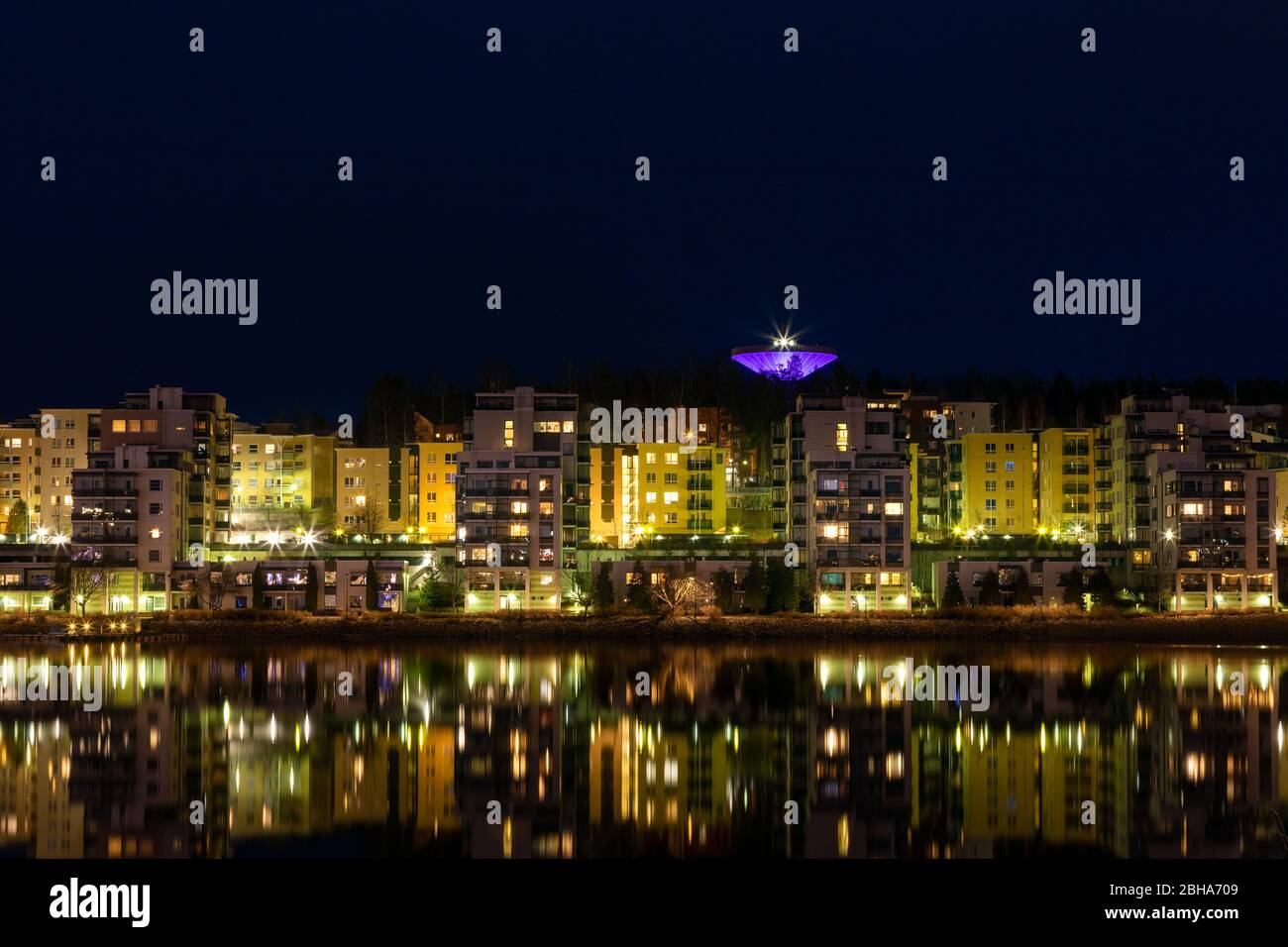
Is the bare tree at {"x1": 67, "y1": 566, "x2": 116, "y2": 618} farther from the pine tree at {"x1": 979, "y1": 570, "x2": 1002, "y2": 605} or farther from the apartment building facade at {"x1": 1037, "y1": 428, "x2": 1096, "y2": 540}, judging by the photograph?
the apartment building facade at {"x1": 1037, "y1": 428, "x2": 1096, "y2": 540}

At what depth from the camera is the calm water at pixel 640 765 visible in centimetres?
2203

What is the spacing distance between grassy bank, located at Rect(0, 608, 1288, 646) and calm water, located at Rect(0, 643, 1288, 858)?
17348 millimetres

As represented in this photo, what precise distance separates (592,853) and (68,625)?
53.3 metres

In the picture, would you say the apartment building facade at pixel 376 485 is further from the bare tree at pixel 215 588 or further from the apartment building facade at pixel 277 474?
the bare tree at pixel 215 588

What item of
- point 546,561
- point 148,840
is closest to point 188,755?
point 148,840

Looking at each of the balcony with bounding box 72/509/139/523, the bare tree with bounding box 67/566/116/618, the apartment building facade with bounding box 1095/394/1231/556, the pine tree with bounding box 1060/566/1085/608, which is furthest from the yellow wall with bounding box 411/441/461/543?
the apartment building facade with bounding box 1095/394/1231/556

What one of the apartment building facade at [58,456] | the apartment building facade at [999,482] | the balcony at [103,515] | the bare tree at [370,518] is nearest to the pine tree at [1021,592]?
the apartment building facade at [999,482]

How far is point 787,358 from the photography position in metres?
98.1

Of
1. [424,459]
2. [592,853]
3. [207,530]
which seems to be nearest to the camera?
[592,853]

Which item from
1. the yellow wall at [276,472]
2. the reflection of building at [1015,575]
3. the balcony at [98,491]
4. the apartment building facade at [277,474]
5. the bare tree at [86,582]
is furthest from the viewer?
the yellow wall at [276,472]

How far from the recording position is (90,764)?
28250 mm

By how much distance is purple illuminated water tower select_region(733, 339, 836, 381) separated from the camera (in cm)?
9819

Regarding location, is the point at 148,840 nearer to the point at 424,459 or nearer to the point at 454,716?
the point at 454,716

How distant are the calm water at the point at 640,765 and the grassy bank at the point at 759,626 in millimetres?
17348
